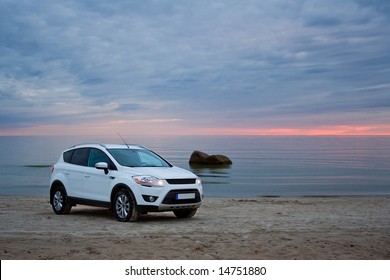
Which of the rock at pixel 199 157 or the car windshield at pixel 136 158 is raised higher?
the car windshield at pixel 136 158

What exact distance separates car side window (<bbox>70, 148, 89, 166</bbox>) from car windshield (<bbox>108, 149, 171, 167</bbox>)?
34.3 inches

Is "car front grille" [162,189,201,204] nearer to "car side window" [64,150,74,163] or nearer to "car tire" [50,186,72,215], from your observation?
"car tire" [50,186,72,215]

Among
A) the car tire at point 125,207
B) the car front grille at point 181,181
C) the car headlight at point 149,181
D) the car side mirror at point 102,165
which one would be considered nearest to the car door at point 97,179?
the car side mirror at point 102,165

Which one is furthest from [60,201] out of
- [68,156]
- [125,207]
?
[125,207]

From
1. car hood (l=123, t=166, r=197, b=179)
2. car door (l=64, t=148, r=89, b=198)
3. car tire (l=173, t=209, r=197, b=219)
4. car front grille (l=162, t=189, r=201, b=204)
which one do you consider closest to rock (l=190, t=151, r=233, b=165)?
car door (l=64, t=148, r=89, b=198)

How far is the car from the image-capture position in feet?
38.8

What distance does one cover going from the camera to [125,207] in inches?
477

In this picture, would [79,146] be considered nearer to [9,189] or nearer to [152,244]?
[152,244]

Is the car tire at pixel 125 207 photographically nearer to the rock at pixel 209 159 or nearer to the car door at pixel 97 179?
the car door at pixel 97 179

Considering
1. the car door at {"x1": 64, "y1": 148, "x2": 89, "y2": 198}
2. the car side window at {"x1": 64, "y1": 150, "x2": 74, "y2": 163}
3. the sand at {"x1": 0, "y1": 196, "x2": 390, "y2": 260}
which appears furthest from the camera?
the car side window at {"x1": 64, "y1": 150, "x2": 74, "y2": 163}

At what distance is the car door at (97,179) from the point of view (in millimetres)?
12528

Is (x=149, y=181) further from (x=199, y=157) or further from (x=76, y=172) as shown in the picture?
(x=199, y=157)

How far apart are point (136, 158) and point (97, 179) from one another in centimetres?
112

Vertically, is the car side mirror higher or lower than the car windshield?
lower
